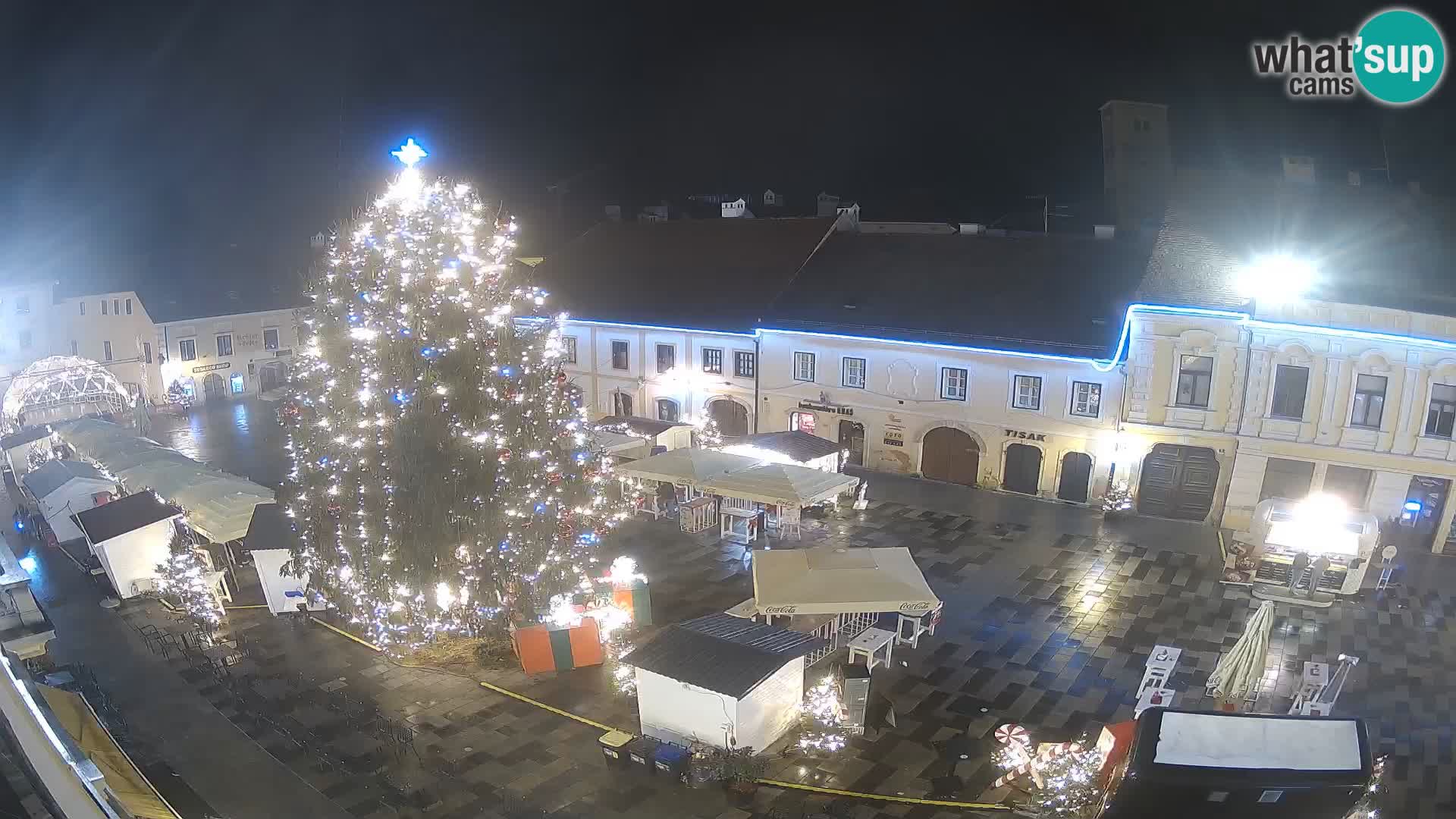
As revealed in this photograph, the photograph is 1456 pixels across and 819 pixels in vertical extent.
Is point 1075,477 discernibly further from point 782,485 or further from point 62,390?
point 62,390

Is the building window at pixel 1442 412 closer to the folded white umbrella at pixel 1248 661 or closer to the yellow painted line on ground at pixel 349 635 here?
the folded white umbrella at pixel 1248 661

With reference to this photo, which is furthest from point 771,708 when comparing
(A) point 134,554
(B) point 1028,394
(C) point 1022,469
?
(C) point 1022,469

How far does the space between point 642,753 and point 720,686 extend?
1.63 meters

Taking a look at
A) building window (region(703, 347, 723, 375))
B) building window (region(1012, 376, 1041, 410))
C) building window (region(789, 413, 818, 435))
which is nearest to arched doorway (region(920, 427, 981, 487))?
building window (region(1012, 376, 1041, 410))

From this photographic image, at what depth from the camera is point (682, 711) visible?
1415cm

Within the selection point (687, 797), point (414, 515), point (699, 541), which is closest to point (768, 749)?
point (687, 797)

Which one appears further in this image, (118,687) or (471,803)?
(118,687)

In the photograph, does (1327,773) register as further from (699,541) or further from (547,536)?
(699,541)

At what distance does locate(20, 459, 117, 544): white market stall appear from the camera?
24.0 metres

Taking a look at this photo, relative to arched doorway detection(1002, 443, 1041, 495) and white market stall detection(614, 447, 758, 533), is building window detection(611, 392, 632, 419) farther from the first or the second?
arched doorway detection(1002, 443, 1041, 495)

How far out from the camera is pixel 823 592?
55.8 ft

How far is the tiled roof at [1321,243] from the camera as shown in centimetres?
2259

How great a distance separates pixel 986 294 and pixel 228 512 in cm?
2279

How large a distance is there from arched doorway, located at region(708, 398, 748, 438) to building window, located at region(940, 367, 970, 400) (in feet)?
25.7
